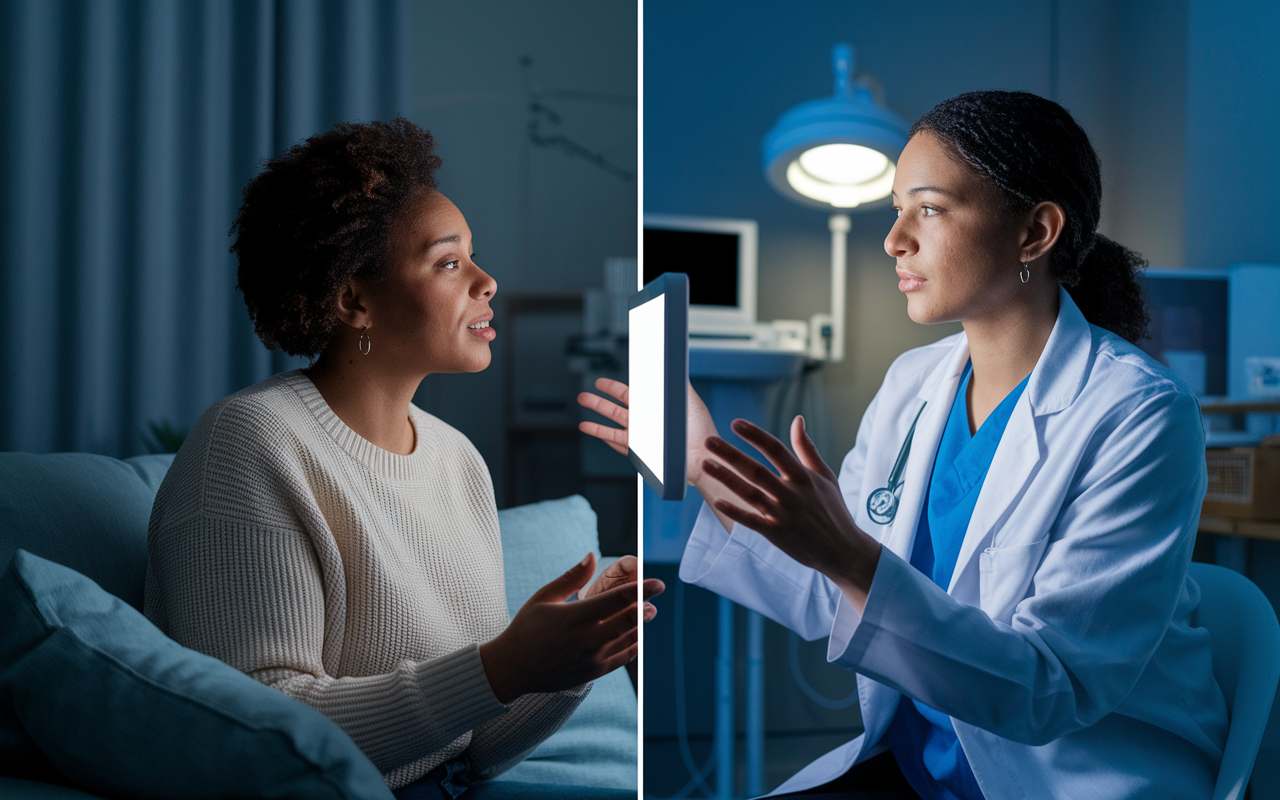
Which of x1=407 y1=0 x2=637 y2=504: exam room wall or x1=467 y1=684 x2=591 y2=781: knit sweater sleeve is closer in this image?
x1=467 y1=684 x2=591 y2=781: knit sweater sleeve

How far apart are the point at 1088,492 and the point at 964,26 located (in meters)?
0.42

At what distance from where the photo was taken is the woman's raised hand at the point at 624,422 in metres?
0.72

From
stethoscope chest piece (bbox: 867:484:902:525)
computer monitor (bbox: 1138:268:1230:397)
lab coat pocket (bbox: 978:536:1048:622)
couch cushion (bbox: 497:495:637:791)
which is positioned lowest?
couch cushion (bbox: 497:495:637:791)

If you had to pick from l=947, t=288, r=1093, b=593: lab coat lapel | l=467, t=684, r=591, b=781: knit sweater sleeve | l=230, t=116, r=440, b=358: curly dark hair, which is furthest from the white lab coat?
l=230, t=116, r=440, b=358: curly dark hair

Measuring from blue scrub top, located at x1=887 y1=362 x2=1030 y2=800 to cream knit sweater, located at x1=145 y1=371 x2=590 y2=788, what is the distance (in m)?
0.33

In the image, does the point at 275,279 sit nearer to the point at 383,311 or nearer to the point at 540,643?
the point at 383,311

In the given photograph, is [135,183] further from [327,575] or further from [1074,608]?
[1074,608]

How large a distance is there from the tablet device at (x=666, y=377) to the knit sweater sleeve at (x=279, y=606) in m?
0.21

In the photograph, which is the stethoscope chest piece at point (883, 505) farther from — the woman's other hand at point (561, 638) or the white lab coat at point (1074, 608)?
the woman's other hand at point (561, 638)

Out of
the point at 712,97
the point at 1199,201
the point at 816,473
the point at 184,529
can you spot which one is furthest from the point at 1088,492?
the point at 184,529

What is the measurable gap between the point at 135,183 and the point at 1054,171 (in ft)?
3.15

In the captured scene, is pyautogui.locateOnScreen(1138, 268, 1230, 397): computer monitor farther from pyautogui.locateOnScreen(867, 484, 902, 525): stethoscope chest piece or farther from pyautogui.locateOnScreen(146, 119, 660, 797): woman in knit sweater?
pyautogui.locateOnScreen(146, 119, 660, 797): woman in knit sweater

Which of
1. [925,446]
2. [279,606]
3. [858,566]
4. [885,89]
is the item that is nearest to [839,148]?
[885,89]

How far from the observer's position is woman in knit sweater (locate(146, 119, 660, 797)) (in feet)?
1.70
